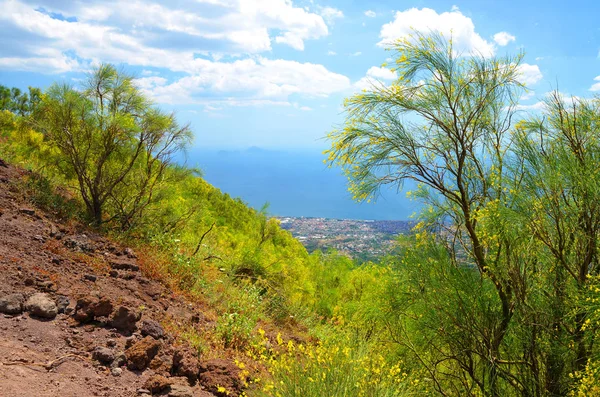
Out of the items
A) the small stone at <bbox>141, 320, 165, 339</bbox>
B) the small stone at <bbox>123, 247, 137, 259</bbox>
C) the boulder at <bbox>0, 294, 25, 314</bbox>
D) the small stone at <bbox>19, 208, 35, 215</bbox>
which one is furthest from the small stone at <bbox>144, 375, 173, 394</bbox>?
the small stone at <bbox>19, 208, 35, 215</bbox>

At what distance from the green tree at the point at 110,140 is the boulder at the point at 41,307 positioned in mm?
3523

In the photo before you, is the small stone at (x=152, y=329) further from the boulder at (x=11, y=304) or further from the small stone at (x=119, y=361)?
the boulder at (x=11, y=304)

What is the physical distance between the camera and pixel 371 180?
5.50 m

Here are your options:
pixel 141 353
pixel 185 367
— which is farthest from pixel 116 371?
pixel 185 367

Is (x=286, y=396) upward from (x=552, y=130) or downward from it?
downward

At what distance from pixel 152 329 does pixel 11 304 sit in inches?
54.8

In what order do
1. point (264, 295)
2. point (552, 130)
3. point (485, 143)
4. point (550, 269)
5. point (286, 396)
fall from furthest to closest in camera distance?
point (264, 295) → point (485, 143) → point (552, 130) → point (550, 269) → point (286, 396)

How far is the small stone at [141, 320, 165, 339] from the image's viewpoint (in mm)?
4918

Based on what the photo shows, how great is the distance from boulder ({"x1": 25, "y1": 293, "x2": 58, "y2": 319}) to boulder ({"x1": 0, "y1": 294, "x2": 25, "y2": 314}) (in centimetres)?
8

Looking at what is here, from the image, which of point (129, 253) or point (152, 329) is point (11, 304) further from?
point (129, 253)

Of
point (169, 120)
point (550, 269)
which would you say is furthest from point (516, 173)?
point (169, 120)

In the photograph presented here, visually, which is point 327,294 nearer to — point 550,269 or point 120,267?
point 120,267

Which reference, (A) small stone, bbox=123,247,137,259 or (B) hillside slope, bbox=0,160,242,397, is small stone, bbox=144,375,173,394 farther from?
(A) small stone, bbox=123,247,137,259

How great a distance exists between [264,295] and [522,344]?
6.06 m
